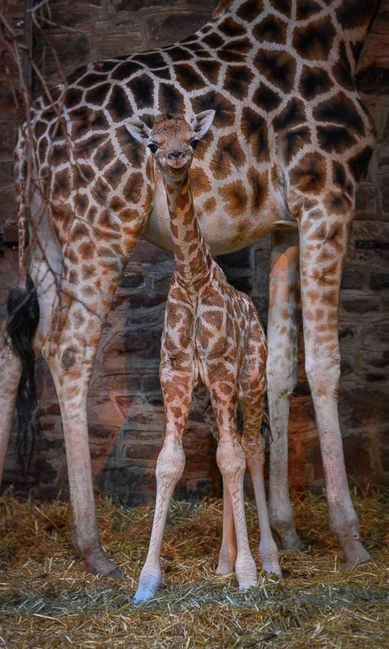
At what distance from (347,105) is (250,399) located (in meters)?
1.72

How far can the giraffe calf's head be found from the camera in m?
4.25

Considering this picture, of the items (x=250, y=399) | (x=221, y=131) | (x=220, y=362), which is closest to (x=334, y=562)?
(x=250, y=399)

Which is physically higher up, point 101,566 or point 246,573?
point 246,573

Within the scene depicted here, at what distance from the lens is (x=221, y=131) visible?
529 centimetres

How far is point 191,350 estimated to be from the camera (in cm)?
460

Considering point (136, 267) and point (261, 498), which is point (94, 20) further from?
point (261, 498)

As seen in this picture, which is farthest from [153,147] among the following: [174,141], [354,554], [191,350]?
[354,554]

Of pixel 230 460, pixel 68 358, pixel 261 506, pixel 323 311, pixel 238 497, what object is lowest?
pixel 261 506

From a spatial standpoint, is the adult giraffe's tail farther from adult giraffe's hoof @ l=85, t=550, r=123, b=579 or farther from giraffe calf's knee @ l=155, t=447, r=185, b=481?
giraffe calf's knee @ l=155, t=447, r=185, b=481

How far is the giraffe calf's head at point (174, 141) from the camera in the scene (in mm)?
4246

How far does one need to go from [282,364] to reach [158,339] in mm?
1131

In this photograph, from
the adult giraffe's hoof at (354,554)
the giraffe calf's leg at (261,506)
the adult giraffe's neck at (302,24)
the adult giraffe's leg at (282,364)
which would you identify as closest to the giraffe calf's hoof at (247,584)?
the giraffe calf's leg at (261,506)

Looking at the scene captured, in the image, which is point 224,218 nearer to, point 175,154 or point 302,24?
point 175,154

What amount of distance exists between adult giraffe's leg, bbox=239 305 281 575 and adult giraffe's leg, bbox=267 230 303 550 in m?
0.66
